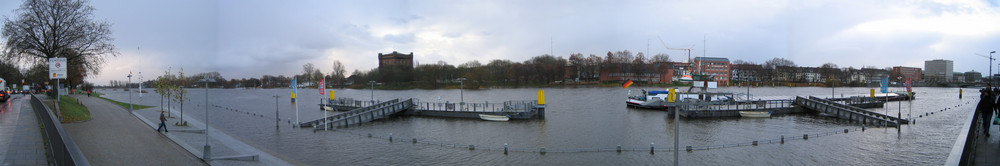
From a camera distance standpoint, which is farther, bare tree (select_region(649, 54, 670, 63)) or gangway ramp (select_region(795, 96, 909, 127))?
bare tree (select_region(649, 54, 670, 63))

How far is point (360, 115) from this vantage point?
1069 inches

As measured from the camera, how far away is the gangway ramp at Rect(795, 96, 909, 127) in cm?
2405

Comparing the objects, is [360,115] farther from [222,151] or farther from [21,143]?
[21,143]

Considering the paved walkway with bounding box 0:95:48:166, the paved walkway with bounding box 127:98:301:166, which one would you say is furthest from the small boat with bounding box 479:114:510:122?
the paved walkway with bounding box 0:95:48:166

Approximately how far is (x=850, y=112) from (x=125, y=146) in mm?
35365

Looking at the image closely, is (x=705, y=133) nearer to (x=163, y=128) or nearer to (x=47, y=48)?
(x=163, y=128)

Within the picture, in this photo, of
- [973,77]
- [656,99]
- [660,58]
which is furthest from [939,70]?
[656,99]

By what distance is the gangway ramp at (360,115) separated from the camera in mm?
23677

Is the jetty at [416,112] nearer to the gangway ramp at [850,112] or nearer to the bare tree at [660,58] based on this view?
the gangway ramp at [850,112]

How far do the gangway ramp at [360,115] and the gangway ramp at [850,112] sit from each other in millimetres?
27270

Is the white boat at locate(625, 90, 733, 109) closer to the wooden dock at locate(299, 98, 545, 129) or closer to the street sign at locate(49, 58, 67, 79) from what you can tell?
the wooden dock at locate(299, 98, 545, 129)

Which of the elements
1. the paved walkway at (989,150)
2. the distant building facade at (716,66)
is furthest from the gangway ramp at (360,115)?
the distant building facade at (716,66)

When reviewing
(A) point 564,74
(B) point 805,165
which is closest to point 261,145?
(B) point 805,165

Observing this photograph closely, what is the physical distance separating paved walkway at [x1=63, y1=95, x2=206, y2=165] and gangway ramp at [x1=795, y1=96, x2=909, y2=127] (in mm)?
30172
